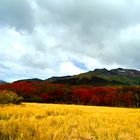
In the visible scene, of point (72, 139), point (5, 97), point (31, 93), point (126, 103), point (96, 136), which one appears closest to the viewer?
point (72, 139)

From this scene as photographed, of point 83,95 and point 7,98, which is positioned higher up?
point 83,95

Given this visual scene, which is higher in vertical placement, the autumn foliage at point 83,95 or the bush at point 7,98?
the autumn foliage at point 83,95

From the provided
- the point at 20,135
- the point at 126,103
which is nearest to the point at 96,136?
the point at 20,135

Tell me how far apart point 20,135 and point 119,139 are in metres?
4.43

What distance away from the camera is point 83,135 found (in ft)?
53.4

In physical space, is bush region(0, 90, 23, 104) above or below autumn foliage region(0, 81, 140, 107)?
below

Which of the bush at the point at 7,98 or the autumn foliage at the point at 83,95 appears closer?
the bush at the point at 7,98

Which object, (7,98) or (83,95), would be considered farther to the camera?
(83,95)

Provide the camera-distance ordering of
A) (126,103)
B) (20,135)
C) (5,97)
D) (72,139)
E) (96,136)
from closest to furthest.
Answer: (20,135)
(72,139)
(96,136)
(5,97)
(126,103)

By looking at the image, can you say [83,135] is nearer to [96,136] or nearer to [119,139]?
[96,136]

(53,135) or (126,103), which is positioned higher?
(126,103)

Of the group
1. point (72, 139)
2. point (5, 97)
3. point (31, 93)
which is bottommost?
point (72, 139)

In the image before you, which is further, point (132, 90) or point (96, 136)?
point (132, 90)

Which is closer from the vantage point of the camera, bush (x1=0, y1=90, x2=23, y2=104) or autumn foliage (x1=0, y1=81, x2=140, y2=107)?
bush (x1=0, y1=90, x2=23, y2=104)
